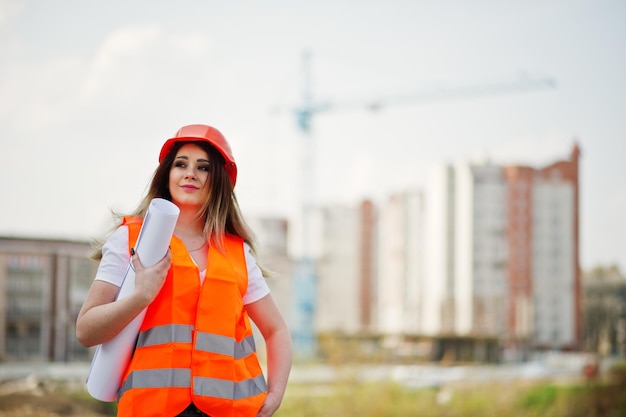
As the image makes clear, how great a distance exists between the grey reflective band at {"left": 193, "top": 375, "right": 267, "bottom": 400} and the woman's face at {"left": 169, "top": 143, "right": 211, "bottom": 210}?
417mm

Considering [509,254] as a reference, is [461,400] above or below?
below

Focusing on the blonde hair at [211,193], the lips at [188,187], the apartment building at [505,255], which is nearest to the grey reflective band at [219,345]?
the blonde hair at [211,193]

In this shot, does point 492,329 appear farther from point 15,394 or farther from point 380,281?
point 15,394

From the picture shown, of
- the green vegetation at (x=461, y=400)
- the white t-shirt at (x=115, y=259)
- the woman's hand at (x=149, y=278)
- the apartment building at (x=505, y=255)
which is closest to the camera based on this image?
the woman's hand at (x=149, y=278)

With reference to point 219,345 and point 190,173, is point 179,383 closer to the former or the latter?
point 219,345

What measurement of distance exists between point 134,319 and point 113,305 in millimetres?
62

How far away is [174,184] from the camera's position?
6.50ft

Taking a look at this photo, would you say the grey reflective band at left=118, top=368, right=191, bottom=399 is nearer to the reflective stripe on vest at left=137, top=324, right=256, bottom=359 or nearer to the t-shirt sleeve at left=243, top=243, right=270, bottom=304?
the reflective stripe on vest at left=137, top=324, right=256, bottom=359

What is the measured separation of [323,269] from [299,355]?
50284 millimetres

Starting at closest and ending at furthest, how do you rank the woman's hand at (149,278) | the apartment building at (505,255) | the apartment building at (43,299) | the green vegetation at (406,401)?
the woman's hand at (149,278) < the green vegetation at (406,401) < the apartment building at (43,299) < the apartment building at (505,255)

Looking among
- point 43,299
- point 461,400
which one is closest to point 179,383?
point 43,299

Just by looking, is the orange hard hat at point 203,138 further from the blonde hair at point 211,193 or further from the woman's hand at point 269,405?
the woman's hand at point 269,405

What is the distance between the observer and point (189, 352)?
1.81 m

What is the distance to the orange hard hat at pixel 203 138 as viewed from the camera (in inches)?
77.8
